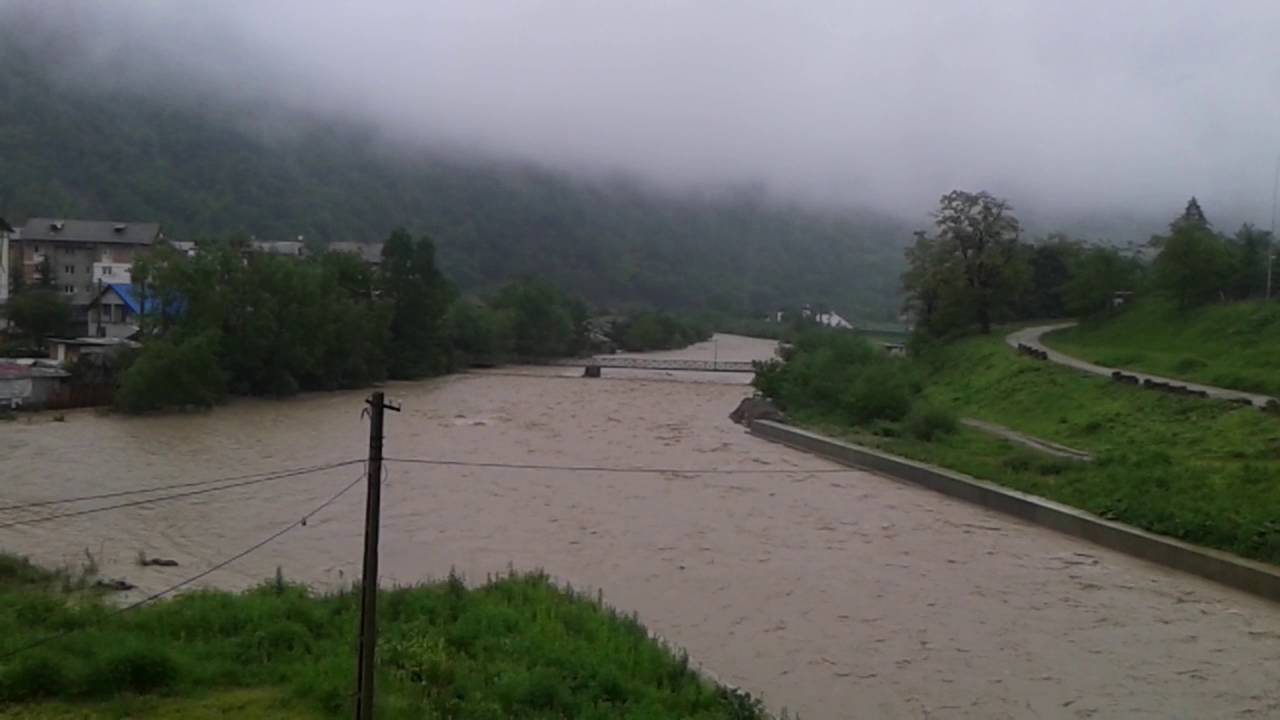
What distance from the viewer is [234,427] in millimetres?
40375

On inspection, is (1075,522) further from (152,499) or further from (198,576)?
(152,499)

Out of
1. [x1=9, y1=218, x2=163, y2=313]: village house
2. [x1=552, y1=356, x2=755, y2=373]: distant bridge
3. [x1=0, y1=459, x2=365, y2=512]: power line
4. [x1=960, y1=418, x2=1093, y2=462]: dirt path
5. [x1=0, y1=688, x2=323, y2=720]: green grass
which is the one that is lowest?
[x1=0, y1=459, x2=365, y2=512]: power line

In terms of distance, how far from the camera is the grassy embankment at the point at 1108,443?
1961 cm

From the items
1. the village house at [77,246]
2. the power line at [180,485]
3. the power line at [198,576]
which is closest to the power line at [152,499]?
the power line at [180,485]

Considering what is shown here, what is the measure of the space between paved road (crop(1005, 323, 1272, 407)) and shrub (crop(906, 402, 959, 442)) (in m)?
6.18

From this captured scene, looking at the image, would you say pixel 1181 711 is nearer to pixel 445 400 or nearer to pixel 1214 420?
pixel 1214 420

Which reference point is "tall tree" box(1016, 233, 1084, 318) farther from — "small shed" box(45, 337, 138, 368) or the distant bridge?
"small shed" box(45, 337, 138, 368)

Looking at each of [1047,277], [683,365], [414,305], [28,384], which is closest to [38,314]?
[28,384]

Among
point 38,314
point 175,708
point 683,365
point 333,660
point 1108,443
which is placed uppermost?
point 38,314

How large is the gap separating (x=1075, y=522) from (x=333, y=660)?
16250mm

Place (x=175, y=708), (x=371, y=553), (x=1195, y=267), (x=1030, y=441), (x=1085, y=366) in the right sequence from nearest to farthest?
(x=371, y=553), (x=175, y=708), (x=1030, y=441), (x=1085, y=366), (x=1195, y=267)

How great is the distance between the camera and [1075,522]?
2189cm

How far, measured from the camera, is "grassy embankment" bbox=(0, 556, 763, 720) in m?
9.12

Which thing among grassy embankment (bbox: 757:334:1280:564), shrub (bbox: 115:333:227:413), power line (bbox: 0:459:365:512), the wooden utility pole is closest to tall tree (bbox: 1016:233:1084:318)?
grassy embankment (bbox: 757:334:1280:564)
